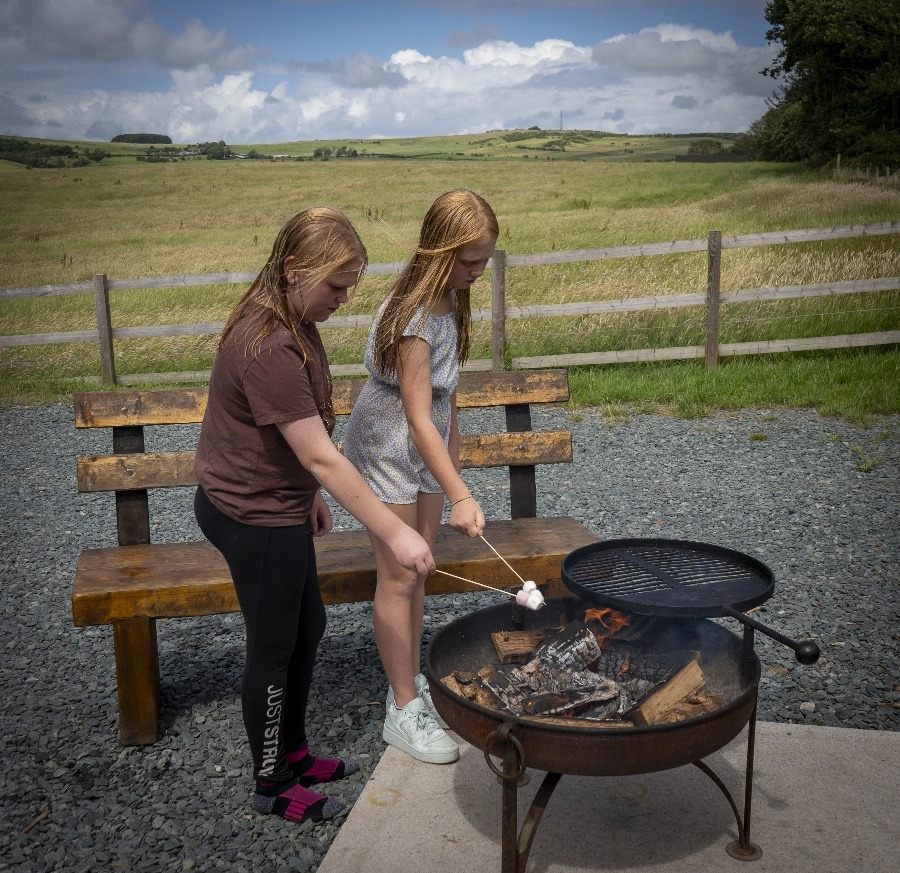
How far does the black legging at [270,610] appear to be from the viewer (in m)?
2.30

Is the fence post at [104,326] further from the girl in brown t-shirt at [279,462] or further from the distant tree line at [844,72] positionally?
the distant tree line at [844,72]

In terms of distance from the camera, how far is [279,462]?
227 centimetres

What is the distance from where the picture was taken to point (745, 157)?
39531 millimetres

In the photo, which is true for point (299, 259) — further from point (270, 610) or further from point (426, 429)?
point (270, 610)

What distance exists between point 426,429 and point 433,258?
0.45 metres

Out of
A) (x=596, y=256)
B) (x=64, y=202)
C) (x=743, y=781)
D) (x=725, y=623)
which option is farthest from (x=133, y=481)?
(x=64, y=202)

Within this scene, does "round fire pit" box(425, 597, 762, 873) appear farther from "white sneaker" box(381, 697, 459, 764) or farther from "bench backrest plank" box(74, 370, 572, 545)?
"bench backrest plank" box(74, 370, 572, 545)

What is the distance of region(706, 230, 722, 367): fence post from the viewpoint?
849 cm

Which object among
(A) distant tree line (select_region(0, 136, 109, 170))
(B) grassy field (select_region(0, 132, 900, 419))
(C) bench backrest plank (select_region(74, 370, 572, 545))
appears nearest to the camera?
(C) bench backrest plank (select_region(74, 370, 572, 545))

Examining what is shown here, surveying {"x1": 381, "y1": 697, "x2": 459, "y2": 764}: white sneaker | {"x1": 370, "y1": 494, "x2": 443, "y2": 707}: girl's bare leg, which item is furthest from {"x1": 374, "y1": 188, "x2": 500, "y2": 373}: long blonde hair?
{"x1": 381, "y1": 697, "x2": 459, "y2": 764}: white sneaker

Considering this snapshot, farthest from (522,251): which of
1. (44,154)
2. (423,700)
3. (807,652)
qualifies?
(807,652)

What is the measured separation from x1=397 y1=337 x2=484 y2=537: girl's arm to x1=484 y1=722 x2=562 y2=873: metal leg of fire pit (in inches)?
22.1

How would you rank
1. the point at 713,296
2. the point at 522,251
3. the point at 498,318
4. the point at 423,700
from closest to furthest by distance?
the point at 423,700
the point at 713,296
the point at 498,318
the point at 522,251

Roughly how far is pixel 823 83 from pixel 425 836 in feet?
96.5
